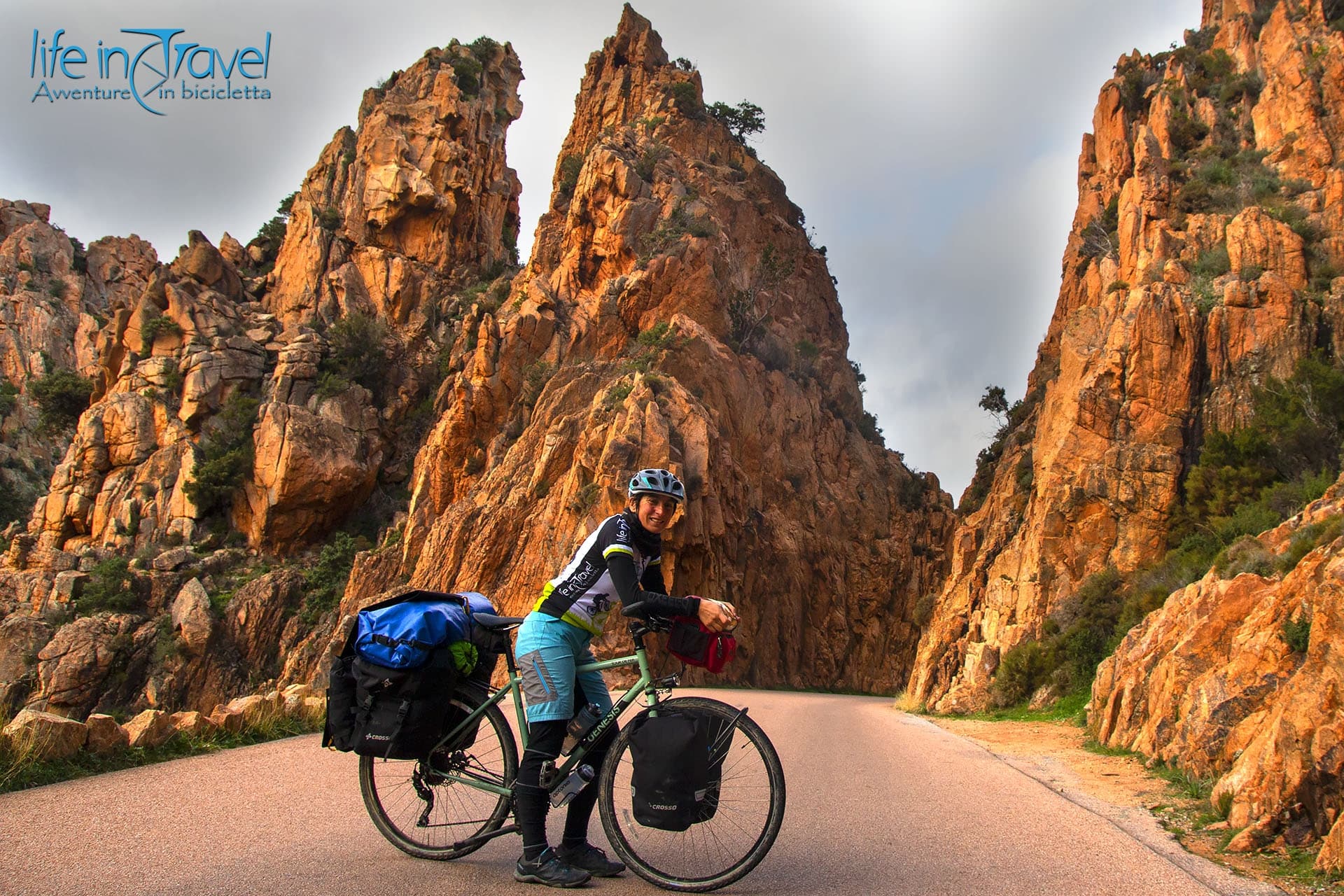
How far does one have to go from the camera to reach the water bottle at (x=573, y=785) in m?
4.16

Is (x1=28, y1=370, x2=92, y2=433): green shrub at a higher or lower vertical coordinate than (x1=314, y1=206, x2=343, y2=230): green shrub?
lower

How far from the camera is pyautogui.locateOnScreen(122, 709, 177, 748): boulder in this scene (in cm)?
694

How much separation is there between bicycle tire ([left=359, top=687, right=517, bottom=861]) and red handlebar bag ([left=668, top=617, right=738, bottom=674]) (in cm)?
110

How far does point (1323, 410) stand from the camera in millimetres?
19922

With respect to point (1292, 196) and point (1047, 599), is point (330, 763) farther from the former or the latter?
point (1292, 196)

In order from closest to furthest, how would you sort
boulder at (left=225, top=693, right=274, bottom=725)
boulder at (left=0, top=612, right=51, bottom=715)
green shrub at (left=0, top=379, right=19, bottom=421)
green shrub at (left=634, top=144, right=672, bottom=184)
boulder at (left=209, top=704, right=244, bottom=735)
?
1. boulder at (left=209, top=704, right=244, bottom=735)
2. boulder at (left=225, top=693, right=274, bottom=725)
3. boulder at (left=0, top=612, right=51, bottom=715)
4. green shrub at (left=634, top=144, right=672, bottom=184)
5. green shrub at (left=0, top=379, right=19, bottom=421)

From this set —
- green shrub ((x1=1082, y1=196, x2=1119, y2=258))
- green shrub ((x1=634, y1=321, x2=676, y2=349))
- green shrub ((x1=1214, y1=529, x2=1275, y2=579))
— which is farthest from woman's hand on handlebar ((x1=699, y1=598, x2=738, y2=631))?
green shrub ((x1=1082, y1=196, x2=1119, y2=258))

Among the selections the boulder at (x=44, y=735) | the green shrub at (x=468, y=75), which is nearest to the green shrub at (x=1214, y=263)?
the boulder at (x=44, y=735)

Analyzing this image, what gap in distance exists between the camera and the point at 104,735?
661cm

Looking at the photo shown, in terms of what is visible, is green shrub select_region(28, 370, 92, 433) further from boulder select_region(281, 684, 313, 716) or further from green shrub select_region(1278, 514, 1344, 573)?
green shrub select_region(1278, 514, 1344, 573)

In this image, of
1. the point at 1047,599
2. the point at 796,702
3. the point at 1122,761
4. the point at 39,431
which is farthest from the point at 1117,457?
the point at 39,431

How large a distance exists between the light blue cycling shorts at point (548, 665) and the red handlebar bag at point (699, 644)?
0.52 m

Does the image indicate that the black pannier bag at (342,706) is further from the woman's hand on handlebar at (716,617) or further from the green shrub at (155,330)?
the green shrub at (155,330)

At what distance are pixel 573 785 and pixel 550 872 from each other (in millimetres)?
389
